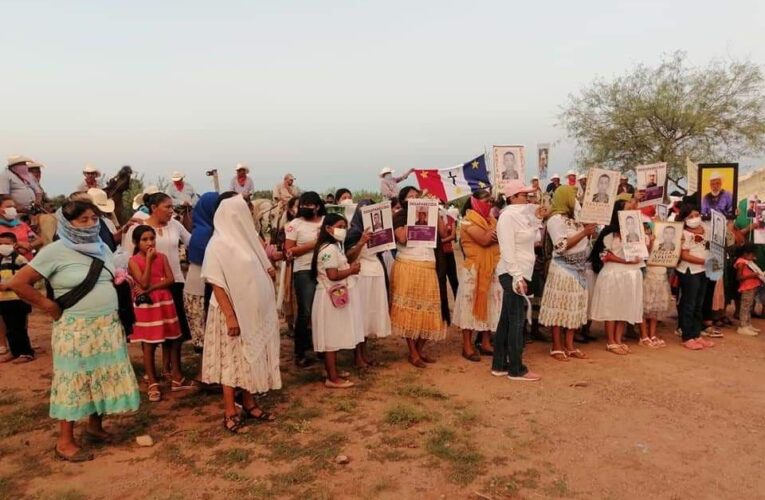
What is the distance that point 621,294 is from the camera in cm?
640

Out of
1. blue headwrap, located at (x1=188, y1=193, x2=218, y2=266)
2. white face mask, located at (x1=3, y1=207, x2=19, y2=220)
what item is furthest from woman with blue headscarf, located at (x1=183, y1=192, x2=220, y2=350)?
white face mask, located at (x1=3, y1=207, x2=19, y2=220)

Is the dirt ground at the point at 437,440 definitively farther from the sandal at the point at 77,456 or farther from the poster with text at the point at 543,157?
the poster with text at the point at 543,157

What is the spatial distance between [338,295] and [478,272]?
5.47ft

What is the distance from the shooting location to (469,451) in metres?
3.97

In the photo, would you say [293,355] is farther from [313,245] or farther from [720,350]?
[720,350]

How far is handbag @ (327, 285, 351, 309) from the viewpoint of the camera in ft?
16.9

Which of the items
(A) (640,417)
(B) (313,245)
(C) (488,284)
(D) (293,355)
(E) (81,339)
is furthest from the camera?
(D) (293,355)

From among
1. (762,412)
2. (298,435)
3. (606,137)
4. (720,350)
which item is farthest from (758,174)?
(298,435)

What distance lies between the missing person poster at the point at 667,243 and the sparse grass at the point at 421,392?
3445mm

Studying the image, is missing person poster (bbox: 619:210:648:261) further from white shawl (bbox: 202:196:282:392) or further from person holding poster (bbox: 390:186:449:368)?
white shawl (bbox: 202:196:282:392)

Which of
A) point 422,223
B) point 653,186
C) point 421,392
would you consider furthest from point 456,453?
point 653,186

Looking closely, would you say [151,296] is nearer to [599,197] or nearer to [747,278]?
[599,197]

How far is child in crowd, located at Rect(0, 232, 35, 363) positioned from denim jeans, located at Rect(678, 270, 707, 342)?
7646 millimetres

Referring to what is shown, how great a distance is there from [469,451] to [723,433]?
2.06 m
